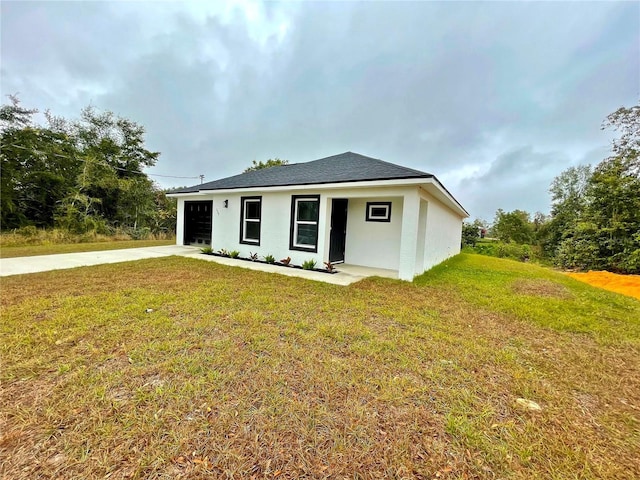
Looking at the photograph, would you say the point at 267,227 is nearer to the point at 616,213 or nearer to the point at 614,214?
the point at 614,214

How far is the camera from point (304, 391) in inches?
80.4

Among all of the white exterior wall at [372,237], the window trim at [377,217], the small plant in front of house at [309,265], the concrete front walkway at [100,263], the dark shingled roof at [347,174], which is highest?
the dark shingled roof at [347,174]

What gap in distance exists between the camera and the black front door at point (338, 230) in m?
7.77

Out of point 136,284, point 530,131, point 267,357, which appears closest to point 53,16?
point 136,284

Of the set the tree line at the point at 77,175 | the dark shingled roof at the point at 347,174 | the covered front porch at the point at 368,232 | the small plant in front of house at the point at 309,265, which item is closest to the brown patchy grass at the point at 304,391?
the small plant in front of house at the point at 309,265

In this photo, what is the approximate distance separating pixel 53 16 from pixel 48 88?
9.41 meters

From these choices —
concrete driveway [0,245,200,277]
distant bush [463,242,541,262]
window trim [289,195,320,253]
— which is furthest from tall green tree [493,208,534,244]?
concrete driveway [0,245,200,277]

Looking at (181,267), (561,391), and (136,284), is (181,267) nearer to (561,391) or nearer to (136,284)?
(136,284)

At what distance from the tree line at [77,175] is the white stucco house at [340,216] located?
10583mm

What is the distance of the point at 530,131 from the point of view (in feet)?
47.4

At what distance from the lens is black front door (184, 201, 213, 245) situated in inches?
434

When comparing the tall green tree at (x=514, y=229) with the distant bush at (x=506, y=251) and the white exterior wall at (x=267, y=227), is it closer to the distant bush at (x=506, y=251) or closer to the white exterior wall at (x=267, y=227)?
the distant bush at (x=506, y=251)

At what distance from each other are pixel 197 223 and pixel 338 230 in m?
6.89

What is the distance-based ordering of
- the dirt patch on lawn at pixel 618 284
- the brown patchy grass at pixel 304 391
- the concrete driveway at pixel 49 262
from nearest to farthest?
the brown patchy grass at pixel 304 391, the concrete driveway at pixel 49 262, the dirt patch on lawn at pixel 618 284
